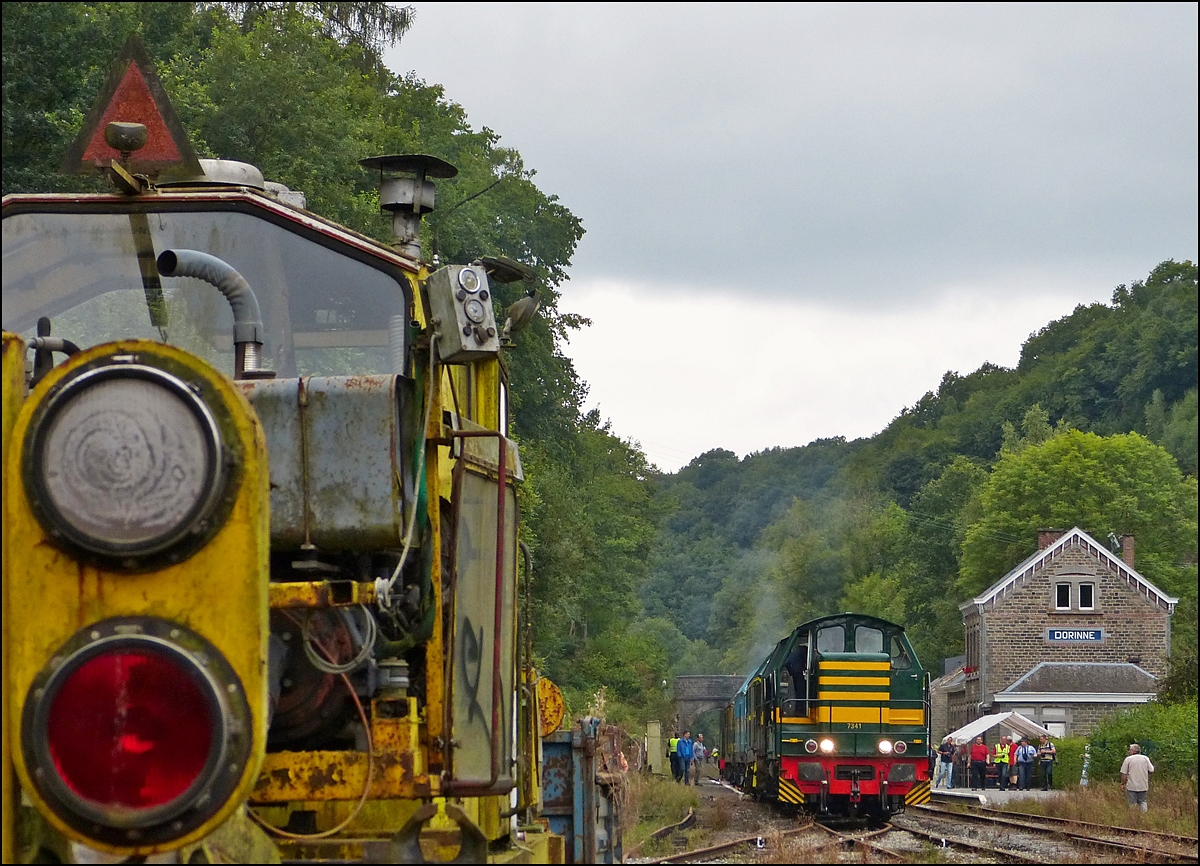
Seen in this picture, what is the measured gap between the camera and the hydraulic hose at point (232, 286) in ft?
14.9

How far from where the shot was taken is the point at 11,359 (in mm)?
2791

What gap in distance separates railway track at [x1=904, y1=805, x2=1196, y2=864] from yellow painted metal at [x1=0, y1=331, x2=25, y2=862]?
1442 centimetres

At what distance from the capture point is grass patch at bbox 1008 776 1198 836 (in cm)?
2295

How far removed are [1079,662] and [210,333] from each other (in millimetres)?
62702

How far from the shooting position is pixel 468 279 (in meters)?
4.23

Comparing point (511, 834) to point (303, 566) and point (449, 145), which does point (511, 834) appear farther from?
point (449, 145)

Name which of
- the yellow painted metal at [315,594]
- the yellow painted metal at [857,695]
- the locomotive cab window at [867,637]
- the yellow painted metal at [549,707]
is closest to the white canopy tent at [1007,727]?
the locomotive cab window at [867,637]

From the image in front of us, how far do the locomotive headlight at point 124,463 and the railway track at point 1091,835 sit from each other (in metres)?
14.4

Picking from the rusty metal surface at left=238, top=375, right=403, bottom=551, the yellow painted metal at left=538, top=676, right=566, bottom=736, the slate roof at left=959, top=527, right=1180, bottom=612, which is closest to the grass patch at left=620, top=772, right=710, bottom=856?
the yellow painted metal at left=538, top=676, right=566, bottom=736

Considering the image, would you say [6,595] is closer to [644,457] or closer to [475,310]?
[475,310]

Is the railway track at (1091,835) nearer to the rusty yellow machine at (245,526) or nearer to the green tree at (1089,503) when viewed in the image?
the rusty yellow machine at (245,526)

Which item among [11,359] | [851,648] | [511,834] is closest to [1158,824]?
[851,648]

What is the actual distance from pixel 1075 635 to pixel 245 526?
64861 millimetres

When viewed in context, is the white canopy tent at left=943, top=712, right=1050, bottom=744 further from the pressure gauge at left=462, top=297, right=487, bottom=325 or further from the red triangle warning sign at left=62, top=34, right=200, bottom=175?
the pressure gauge at left=462, top=297, right=487, bottom=325
